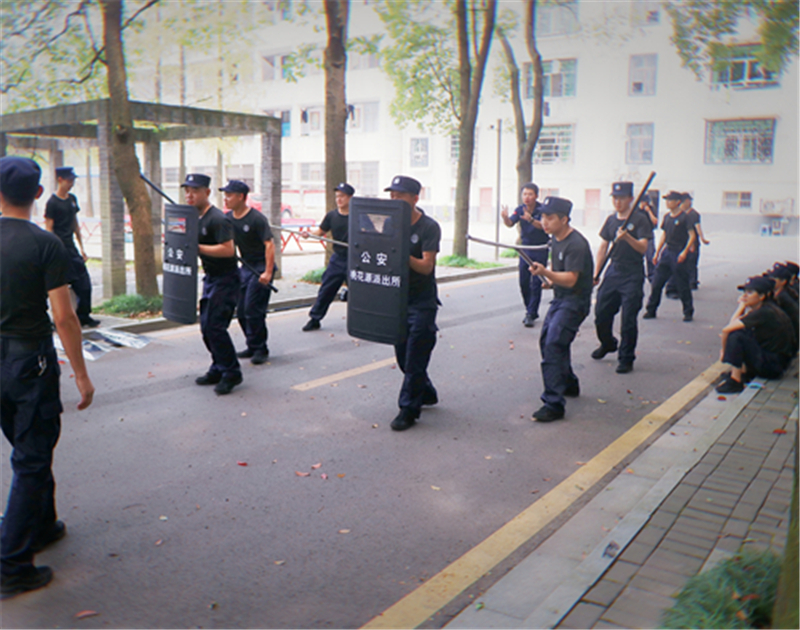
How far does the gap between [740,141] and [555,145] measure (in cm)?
1001

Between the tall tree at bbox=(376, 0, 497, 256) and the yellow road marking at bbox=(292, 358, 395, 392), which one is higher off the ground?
the tall tree at bbox=(376, 0, 497, 256)

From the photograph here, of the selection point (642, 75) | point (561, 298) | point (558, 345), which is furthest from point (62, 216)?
point (642, 75)

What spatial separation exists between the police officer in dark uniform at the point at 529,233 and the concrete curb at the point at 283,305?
140 inches

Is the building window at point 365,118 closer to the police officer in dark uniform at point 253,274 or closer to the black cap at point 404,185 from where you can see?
the police officer in dark uniform at point 253,274

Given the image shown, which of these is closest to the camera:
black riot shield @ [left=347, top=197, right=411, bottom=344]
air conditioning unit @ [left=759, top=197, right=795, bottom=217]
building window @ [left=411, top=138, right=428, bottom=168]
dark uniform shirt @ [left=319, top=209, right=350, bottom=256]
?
black riot shield @ [left=347, top=197, right=411, bottom=344]

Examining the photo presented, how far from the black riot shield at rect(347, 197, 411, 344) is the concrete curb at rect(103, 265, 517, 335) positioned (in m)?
4.92

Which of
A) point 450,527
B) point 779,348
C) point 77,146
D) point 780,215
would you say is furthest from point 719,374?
point 780,215

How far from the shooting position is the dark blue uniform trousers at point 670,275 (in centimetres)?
1145

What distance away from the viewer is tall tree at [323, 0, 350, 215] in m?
14.0

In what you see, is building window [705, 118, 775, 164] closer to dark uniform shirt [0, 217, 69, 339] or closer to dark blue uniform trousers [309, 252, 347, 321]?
dark blue uniform trousers [309, 252, 347, 321]

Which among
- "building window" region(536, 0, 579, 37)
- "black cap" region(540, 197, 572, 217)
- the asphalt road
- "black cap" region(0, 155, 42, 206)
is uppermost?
"building window" region(536, 0, 579, 37)

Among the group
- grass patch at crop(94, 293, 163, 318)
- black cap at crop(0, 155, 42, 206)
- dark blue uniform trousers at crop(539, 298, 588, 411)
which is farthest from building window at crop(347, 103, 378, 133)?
black cap at crop(0, 155, 42, 206)

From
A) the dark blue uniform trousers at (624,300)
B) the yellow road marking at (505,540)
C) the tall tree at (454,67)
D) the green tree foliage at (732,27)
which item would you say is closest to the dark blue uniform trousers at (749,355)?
the dark blue uniform trousers at (624,300)

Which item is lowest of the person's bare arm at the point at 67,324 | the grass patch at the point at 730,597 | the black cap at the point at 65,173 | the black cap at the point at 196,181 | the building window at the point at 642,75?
the grass patch at the point at 730,597
